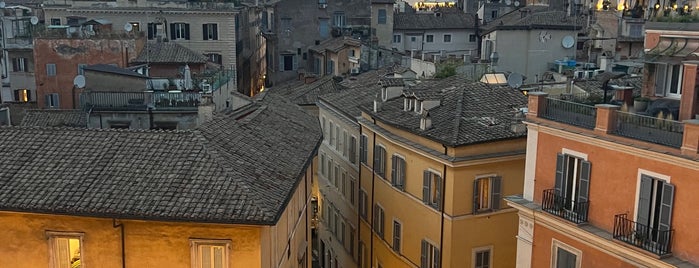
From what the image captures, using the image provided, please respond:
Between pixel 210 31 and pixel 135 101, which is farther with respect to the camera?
pixel 210 31

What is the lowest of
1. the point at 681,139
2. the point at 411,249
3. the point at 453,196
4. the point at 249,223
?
the point at 411,249

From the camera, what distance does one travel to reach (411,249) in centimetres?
3234

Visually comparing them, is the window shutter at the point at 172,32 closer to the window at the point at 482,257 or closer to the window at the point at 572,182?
the window at the point at 482,257

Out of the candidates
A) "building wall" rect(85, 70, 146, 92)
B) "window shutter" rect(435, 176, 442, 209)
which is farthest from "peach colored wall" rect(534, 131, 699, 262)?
"building wall" rect(85, 70, 146, 92)

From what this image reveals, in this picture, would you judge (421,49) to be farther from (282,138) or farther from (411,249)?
(282,138)

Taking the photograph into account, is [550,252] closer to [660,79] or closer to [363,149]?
[660,79]

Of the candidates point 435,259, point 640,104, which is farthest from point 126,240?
point 640,104

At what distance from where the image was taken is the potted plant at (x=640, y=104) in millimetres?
21862

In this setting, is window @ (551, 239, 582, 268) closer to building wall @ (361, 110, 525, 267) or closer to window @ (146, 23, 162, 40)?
building wall @ (361, 110, 525, 267)

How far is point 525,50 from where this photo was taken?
53.5 m

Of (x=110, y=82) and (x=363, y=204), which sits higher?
(x=110, y=82)

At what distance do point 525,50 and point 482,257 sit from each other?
26.6m

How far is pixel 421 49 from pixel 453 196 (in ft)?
151

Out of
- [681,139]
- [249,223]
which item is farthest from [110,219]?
[681,139]
